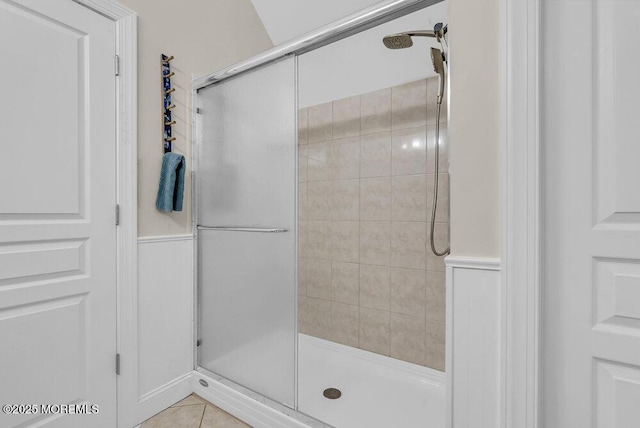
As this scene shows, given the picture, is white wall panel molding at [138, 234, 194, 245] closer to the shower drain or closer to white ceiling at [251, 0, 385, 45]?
the shower drain

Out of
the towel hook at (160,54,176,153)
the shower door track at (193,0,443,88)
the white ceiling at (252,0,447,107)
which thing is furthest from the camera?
the white ceiling at (252,0,447,107)

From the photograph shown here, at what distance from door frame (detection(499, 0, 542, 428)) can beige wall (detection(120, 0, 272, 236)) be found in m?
1.60

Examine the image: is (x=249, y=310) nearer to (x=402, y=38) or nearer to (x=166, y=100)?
(x=166, y=100)

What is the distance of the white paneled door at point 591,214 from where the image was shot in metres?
0.88

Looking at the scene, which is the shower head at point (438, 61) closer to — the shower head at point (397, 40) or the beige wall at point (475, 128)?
the shower head at point (397, 40)

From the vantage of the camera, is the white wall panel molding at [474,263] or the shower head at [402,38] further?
the shower head at [402,38]

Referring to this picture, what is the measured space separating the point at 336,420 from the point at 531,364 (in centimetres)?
109

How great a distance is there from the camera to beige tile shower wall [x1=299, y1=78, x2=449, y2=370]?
6.59 feet

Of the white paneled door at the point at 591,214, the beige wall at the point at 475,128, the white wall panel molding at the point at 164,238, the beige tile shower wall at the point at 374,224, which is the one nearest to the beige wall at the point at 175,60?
the white wall panel molding at the point at 164,238

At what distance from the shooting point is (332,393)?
1.93 meters

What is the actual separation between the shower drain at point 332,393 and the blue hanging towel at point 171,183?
4.34 feet

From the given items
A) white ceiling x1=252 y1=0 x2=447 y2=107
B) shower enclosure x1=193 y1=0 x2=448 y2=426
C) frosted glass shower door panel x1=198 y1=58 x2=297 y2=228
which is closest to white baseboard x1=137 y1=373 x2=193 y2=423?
shower enclosure x1=193 y1=0 x2=448 y2=426

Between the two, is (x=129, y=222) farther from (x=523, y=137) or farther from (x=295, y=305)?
(x=523, y=137)

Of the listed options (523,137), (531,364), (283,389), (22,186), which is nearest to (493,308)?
(531,364)
